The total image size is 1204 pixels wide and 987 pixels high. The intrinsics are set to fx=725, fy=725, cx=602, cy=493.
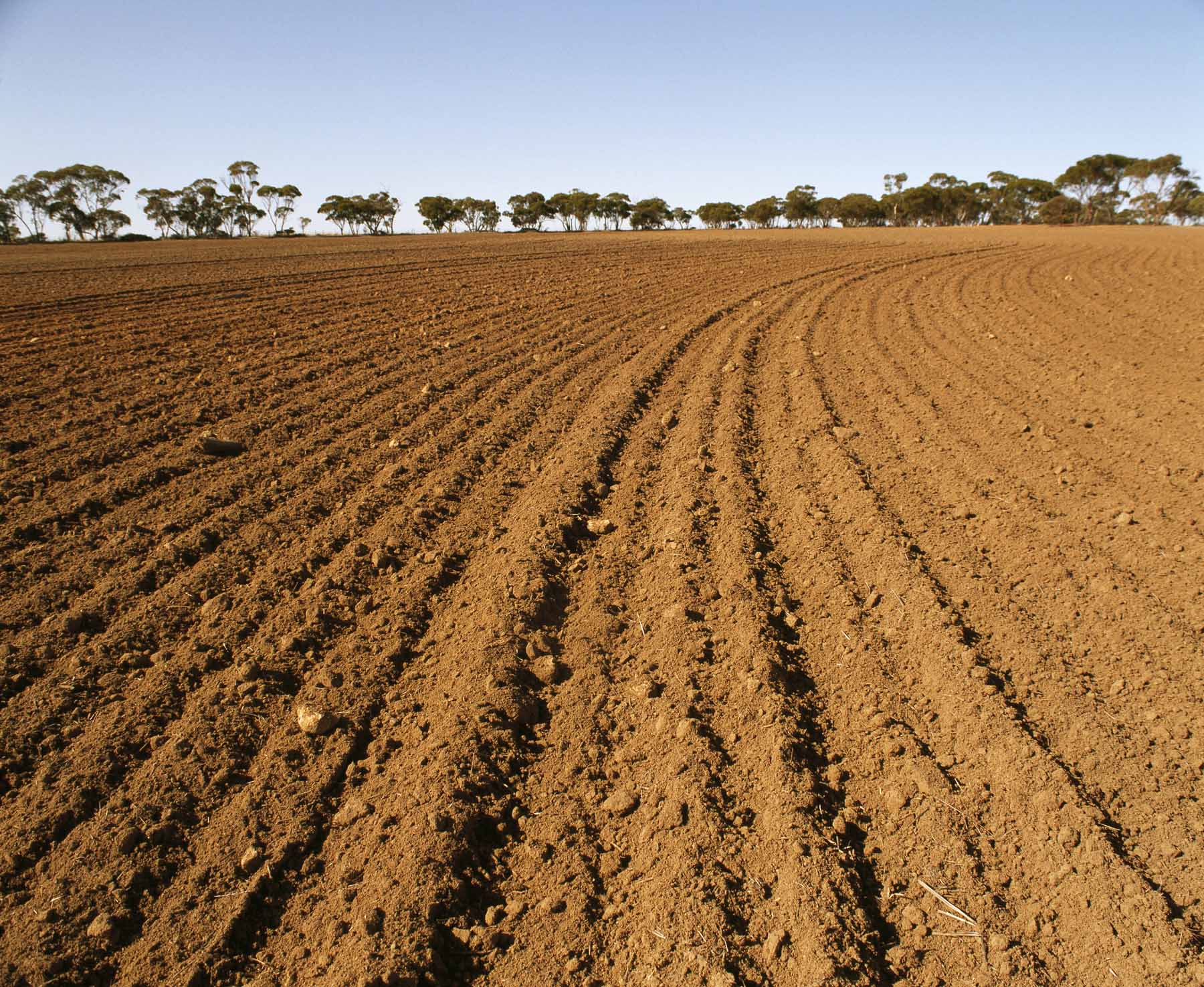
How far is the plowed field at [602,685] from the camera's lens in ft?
7.95

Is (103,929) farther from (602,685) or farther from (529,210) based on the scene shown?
(529,210)

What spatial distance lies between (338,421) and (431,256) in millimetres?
22860

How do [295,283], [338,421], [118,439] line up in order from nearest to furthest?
[118,439] < [338,421] < [295,283]

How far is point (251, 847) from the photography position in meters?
2.67

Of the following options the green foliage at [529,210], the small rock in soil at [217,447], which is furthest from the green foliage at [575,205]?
the small rock in soil at [217,447]

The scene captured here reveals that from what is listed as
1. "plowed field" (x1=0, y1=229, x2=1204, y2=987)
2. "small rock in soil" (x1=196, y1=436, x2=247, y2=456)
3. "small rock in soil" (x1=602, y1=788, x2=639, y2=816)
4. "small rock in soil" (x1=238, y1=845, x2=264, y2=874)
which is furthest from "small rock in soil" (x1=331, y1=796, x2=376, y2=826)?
"small rock in soil" (x1=196, y1=436, x2=247, y2=456)

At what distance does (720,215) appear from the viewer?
8938cm

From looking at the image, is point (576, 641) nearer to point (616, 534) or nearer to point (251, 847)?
point (616, 534)

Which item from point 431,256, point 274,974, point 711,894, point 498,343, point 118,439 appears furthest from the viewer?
point 431,256

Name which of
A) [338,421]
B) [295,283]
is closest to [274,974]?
[338,421]

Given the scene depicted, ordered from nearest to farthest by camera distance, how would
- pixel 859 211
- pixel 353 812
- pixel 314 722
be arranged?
pixel 353 812, pixel 314 722, pixel 859 211

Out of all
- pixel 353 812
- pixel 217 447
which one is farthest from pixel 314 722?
pixel 217 447

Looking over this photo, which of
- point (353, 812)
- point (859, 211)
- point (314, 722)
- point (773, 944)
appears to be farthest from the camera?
point (859, 211)

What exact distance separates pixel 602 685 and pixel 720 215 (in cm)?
9390
